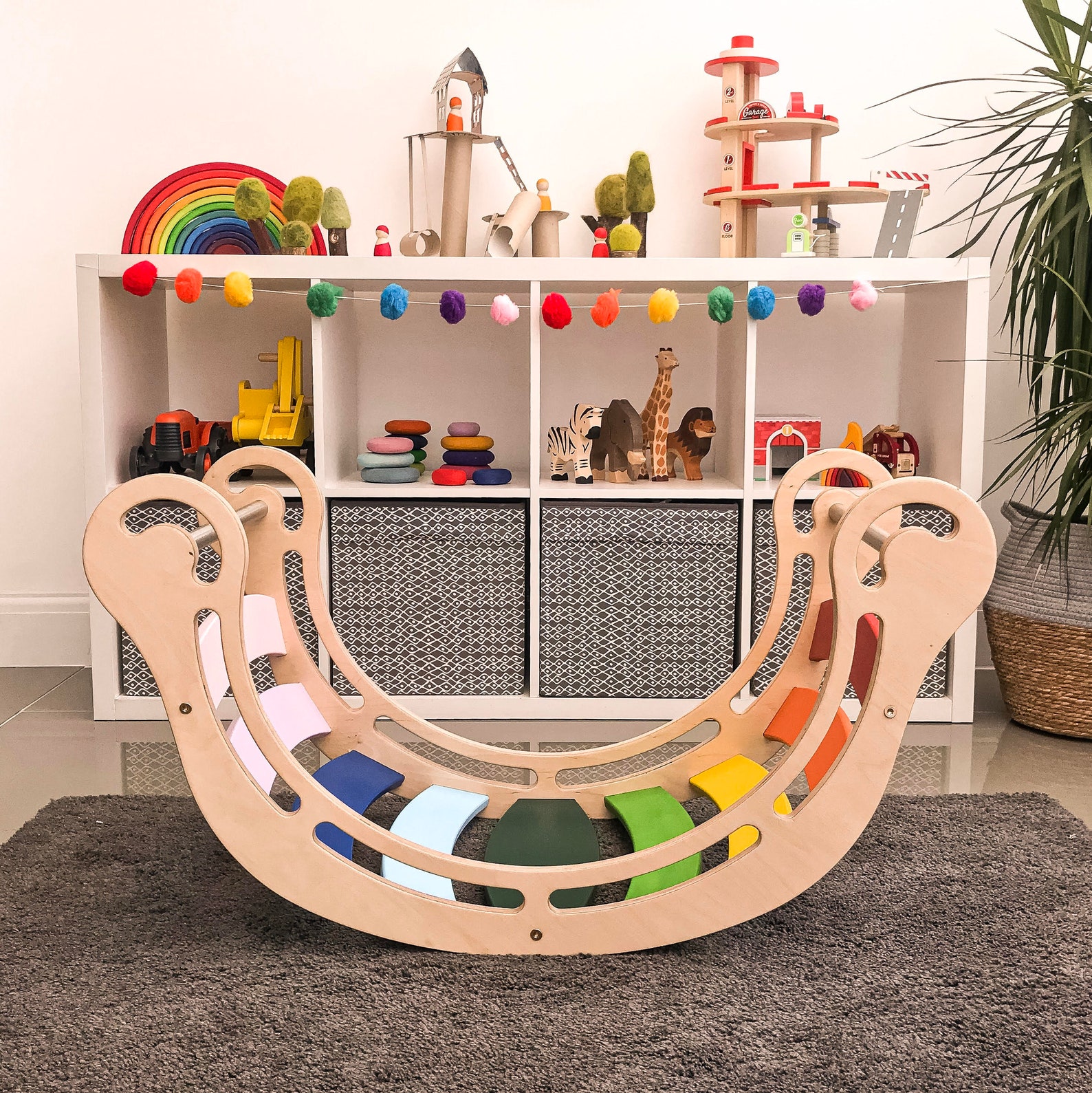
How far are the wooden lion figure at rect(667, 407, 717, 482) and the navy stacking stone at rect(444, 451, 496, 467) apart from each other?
41 centimetres

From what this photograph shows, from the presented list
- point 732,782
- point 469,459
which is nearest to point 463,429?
point 469,459

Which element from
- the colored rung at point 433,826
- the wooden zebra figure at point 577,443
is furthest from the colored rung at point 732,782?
the wooden zebra figure at point 577,443

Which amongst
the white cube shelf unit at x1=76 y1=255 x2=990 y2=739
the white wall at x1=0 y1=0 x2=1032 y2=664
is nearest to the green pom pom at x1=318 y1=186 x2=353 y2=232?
the white cube shelf unit at x1=76 y1=255 x2=990 y2=739

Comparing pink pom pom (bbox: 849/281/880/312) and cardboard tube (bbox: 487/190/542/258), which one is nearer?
pink pom pom (bbox: 849/281/880/312)

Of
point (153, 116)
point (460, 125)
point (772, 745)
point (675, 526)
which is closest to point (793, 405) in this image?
point (675, 526)

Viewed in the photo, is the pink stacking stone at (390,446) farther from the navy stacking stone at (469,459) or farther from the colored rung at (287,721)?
the colored rung at (287,721)

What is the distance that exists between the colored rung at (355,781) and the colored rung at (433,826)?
47mm

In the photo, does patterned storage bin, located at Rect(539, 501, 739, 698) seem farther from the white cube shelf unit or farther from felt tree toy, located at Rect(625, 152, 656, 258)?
felt tree toy, located at Rect(625, 152, 656, 258)

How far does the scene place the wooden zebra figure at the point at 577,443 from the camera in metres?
2.34

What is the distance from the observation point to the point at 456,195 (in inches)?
92.5

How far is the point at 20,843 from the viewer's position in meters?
1.59

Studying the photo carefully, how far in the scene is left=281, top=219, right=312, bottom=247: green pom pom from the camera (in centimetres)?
221

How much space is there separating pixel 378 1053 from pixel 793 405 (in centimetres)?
192

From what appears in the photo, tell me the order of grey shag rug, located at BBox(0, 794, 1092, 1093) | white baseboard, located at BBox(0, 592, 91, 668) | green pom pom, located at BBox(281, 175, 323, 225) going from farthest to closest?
1. white baseboard, located at BBox(0, 592, 91, 668)
2. green pom pom, located at BBox(281, 175, 323, 225)
3. grey shag rug, located at BBox(0, 794, 1092, 1093)
